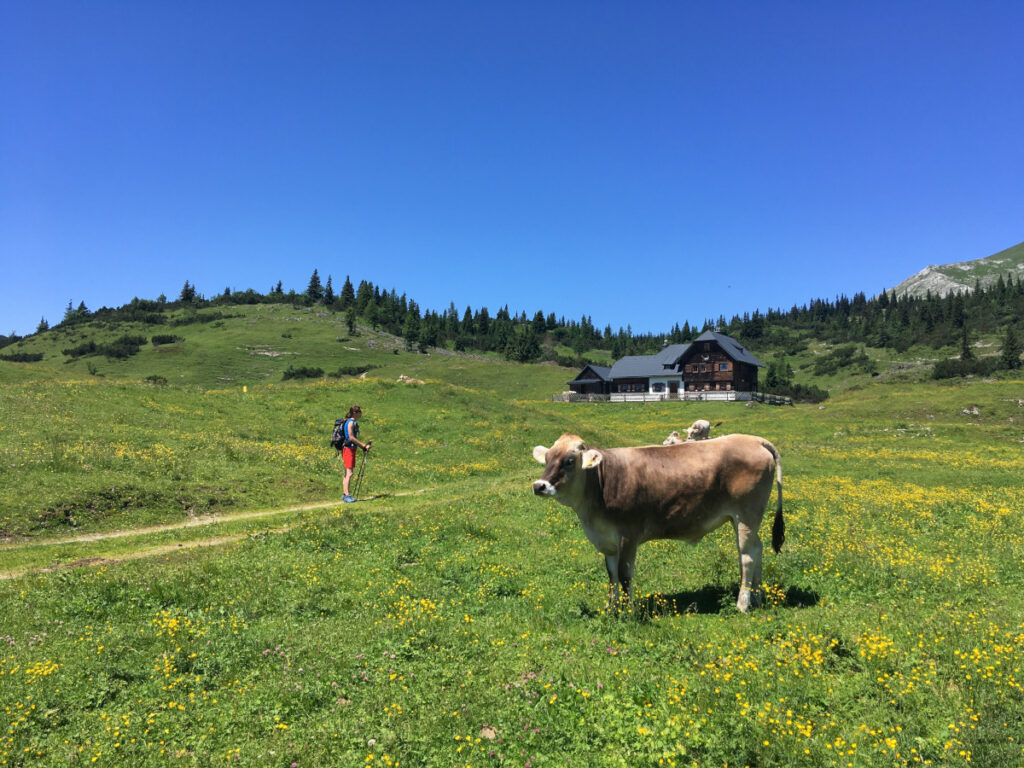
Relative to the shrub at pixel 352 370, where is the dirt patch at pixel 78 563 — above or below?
below

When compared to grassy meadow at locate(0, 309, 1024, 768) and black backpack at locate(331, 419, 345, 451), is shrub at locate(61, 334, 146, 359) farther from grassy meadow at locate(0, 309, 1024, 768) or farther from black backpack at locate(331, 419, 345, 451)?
black backpack at locate(331, 419, 345, 451)

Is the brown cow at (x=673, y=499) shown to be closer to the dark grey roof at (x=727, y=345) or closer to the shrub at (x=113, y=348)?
the dark grey roof at (x=727, y=345)

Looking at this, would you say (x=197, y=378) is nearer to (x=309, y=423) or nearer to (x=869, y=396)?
(x=309, y=423)

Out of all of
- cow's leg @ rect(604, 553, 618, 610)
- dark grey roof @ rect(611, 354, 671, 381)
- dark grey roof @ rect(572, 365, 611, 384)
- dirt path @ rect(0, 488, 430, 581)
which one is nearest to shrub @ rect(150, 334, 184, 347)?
dark grey roof @ rect(572, 365, 611, 384)

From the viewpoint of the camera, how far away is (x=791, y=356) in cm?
18512

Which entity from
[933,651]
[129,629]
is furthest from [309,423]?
[933,651]

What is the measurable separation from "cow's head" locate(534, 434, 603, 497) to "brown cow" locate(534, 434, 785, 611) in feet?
0.65

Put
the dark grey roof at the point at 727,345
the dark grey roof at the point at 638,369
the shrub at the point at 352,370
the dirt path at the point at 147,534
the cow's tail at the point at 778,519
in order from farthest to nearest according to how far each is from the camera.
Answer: the shrub at the point at 352,370
the dark grey roof at the point at 638,369
the dark grey roof at the point at 727,345
the dirt path at the point at 147,534
the cow's tail at the point at 778,519

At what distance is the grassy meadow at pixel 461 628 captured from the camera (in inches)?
230

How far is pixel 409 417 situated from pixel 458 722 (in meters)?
32.9

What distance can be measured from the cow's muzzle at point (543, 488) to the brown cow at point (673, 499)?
69 centimetres

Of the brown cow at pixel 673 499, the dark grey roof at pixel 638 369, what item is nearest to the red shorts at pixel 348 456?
the brown cow at pixel 673 499

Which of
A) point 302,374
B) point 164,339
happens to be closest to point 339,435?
point 302,374

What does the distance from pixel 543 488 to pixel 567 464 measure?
637mm
